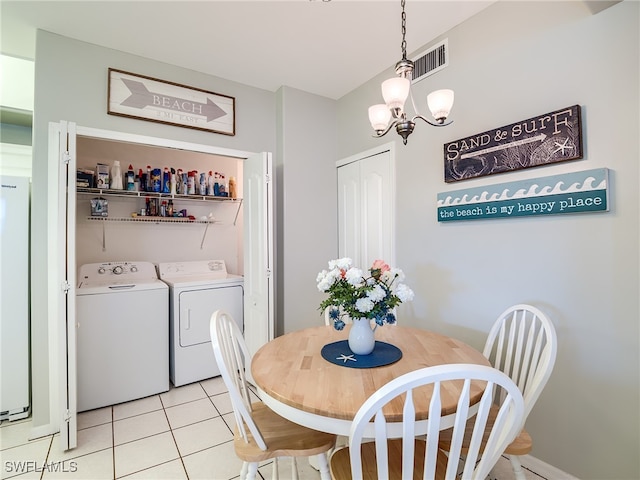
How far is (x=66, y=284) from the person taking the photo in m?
1.99

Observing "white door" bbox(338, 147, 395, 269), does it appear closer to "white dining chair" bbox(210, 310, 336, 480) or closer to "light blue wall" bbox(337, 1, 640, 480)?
"light blue wall" bbox(337, 1, 640, 480)

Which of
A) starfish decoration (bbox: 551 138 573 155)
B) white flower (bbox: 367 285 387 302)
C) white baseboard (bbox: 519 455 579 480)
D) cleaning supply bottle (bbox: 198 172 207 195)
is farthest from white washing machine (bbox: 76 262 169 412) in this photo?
starfish decoration (bbox: 551 138 573 155)

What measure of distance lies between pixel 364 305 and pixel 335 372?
309 mm

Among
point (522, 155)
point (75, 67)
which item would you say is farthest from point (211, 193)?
point (522, 155)

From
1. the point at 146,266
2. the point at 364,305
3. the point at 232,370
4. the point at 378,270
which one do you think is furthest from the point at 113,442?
the point at 378,270

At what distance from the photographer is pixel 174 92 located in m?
2.62

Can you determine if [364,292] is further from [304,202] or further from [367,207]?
[304,202]

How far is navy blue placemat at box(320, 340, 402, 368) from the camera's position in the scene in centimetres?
141

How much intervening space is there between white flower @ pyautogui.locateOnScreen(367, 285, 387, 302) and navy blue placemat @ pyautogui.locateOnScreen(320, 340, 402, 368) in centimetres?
28

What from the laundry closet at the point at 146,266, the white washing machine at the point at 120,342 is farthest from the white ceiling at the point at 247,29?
the white washing machine at the point at 120,342

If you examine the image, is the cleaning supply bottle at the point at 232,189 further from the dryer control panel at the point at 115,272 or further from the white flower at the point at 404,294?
the white flower at the point at 404,294

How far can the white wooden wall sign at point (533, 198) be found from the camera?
1.54 metres

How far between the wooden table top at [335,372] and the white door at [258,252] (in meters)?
0.91

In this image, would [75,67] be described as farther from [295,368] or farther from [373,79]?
[295,368]
